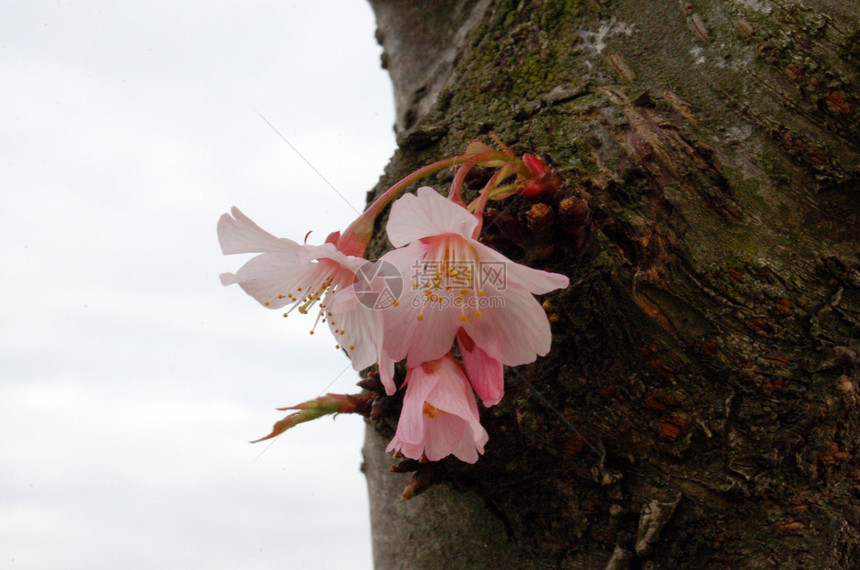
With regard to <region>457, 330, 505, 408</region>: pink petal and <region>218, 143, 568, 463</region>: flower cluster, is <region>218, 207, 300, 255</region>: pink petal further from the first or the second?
<region>457, 330, 505, 408</region>: pink petal

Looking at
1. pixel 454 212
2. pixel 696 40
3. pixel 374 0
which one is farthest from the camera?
pixel 374 0

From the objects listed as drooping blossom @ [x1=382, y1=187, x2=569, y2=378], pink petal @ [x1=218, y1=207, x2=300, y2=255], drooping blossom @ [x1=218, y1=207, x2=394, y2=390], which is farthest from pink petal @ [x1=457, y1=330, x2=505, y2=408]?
pink petal @ [x1=218, y1=207, x2=300, y2=255]

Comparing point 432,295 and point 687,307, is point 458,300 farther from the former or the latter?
point 687,307

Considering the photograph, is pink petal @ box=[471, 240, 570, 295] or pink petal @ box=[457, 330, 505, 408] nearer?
pink petal @ box=[471, 240, 570, 295]

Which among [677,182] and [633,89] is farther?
[633,89]

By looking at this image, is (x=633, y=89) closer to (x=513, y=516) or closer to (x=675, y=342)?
(x=675, y=342)

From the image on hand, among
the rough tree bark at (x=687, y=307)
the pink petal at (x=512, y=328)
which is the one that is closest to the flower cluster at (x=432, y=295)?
the pink petal at (x=512, y=328)

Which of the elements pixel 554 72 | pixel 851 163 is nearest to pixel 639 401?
pixel 851 163
